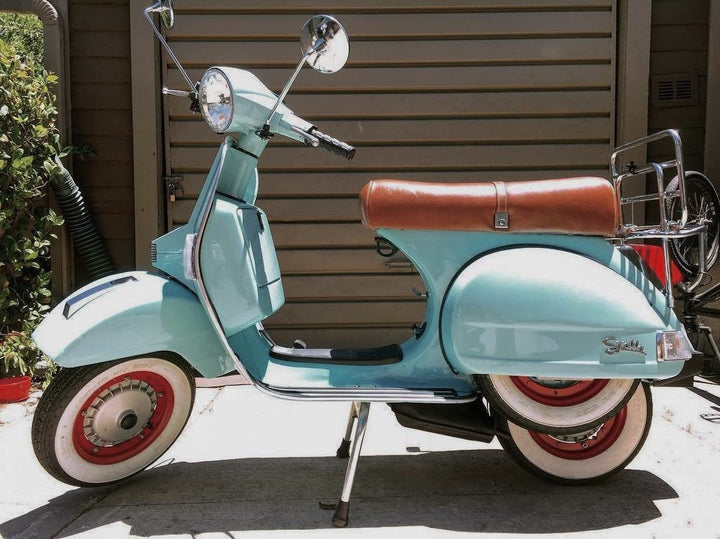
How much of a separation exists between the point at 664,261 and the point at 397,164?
97.7 inches

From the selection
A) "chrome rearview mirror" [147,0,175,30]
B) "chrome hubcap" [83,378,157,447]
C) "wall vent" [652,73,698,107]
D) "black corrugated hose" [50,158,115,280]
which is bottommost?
"chrome hubcap" [83,378,157,447]

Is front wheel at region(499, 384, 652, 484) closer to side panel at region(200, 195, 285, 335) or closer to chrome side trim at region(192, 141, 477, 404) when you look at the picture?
chrome side trim at region(192, 141, 477, 404)

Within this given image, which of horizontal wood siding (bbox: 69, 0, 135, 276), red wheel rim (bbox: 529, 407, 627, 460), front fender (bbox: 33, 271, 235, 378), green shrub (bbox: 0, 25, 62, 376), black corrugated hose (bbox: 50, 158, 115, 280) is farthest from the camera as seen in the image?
horizontal wood siding (bbox: 69, 0, 135, 276)

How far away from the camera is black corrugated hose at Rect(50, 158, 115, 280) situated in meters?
4.16

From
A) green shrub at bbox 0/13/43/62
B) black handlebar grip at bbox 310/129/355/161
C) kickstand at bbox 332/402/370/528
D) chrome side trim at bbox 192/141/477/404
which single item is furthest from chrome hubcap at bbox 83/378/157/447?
green shrub at bbox 0/13/43/62

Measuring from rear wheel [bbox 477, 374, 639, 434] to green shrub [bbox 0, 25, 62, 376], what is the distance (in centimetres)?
286

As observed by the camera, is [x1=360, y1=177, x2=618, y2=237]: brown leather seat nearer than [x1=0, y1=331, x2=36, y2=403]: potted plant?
Yes

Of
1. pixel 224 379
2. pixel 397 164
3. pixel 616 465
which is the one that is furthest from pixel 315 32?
pixel 224 379

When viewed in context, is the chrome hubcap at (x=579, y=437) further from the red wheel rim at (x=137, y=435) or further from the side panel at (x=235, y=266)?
the red wheel rim at (x=137, y=435)

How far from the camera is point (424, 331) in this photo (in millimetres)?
2506

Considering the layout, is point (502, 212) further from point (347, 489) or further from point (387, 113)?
point (387, 113)

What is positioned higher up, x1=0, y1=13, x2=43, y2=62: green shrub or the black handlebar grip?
x1=0, y1=13, x2=43, y2=62: green shrub

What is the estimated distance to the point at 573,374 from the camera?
219cm

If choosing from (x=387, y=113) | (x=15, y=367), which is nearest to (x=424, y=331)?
(x=387, y=113)
